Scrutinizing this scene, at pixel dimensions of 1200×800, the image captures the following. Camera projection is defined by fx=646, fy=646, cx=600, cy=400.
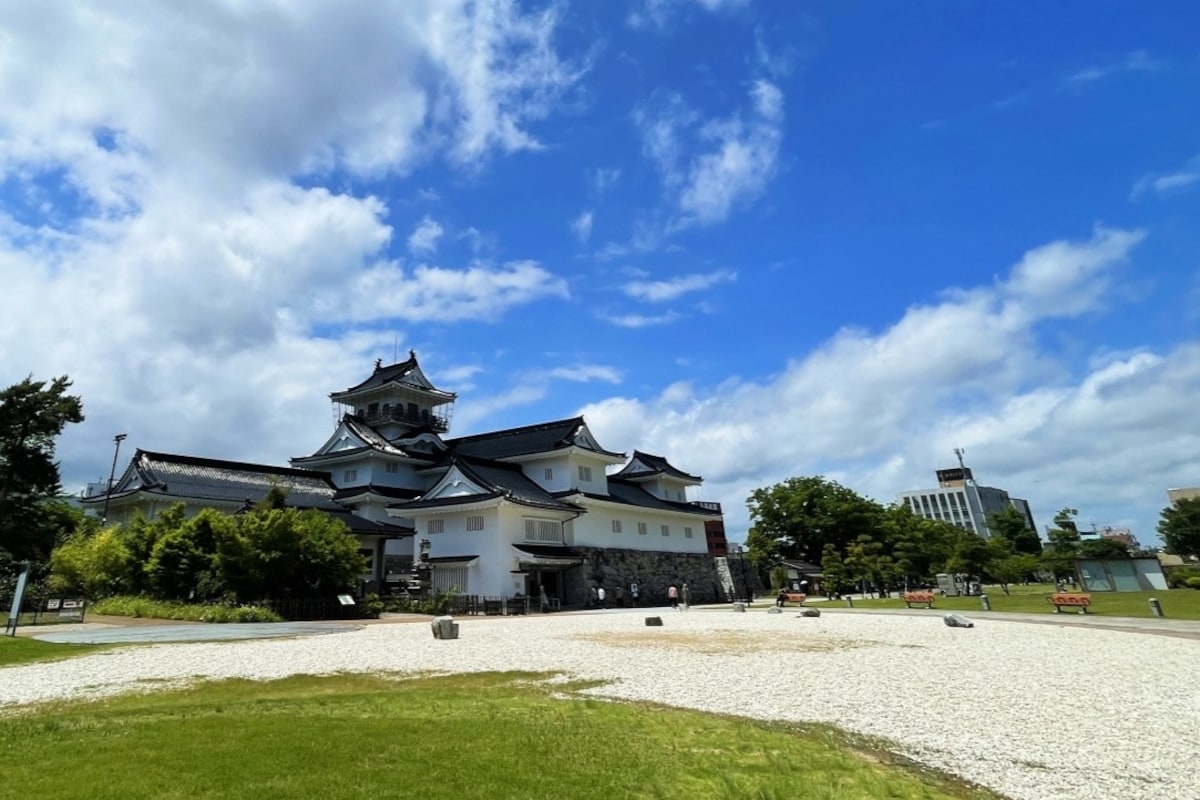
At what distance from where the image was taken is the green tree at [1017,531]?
249 feet

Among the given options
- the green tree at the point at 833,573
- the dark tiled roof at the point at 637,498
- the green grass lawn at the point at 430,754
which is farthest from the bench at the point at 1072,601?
the dark tiled roof at the point at 637,498

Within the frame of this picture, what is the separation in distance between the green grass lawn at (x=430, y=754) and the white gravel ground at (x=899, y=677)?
105 cm

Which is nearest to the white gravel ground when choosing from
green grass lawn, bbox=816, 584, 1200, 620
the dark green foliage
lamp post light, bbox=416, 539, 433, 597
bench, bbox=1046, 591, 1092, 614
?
bench, bbox=1046, 591, 1092, 614

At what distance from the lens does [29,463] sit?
39.9 meters

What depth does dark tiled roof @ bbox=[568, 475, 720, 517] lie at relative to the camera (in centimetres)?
A: 4384

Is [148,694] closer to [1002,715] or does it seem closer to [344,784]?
[344,784]

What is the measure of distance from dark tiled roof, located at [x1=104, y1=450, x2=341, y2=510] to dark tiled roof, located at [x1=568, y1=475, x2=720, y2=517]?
1643 centimetres

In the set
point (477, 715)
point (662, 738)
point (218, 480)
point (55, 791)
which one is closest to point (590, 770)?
point (662, 738)

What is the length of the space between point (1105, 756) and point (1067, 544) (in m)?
64.8

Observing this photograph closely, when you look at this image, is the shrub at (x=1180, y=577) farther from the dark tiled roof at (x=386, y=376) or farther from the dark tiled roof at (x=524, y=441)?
the dark tiled roof at (x=386, y=376)

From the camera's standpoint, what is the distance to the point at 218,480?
4028cm

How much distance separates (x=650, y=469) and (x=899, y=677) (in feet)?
136

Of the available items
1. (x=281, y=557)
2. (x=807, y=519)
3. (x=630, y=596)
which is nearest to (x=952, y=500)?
(x=807, y=519)

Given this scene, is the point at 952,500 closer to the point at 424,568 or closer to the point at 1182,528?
the point at 1182,528
